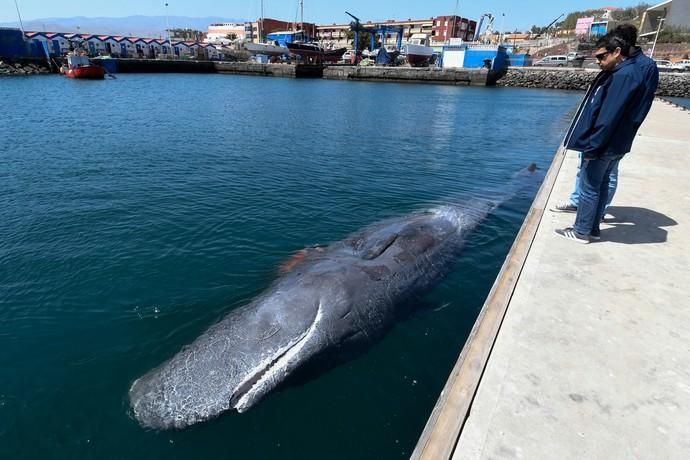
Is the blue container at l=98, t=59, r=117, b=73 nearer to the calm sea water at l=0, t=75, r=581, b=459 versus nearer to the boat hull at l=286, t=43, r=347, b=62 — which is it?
the boat hull at l=286, t=43, r=347, b=62

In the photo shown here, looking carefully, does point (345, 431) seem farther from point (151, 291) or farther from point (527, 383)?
point (151, 291)

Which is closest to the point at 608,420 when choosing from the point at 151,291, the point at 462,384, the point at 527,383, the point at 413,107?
the point at 527,383

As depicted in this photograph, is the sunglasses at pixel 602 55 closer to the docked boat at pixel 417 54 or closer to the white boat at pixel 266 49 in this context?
the docked boat at pixel 417 54

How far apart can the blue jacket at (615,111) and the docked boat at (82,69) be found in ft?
Result: 251

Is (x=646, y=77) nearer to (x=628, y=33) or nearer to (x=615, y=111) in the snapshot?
(x=615, y=111)

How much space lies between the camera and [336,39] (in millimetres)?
192500

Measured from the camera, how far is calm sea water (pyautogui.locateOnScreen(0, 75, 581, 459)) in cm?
524

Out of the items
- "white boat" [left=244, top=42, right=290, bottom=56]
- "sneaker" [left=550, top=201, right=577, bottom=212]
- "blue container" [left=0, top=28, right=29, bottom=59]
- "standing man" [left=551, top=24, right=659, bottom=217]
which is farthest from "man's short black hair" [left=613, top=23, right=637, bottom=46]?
"white boat" [left=244, top=42, right=290, bottom=56]

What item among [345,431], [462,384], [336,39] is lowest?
[345,431]

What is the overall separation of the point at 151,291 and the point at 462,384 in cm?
649

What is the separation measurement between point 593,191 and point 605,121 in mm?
1203

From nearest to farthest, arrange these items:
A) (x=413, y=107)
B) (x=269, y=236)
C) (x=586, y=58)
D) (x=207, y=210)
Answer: (x=269, y=236) < (x=207, y=210) < (x=413, y=107) < (x=586, y=58)

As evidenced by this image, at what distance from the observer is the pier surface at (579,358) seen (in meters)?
3.51

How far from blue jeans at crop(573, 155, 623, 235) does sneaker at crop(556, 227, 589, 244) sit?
0.24 feet
